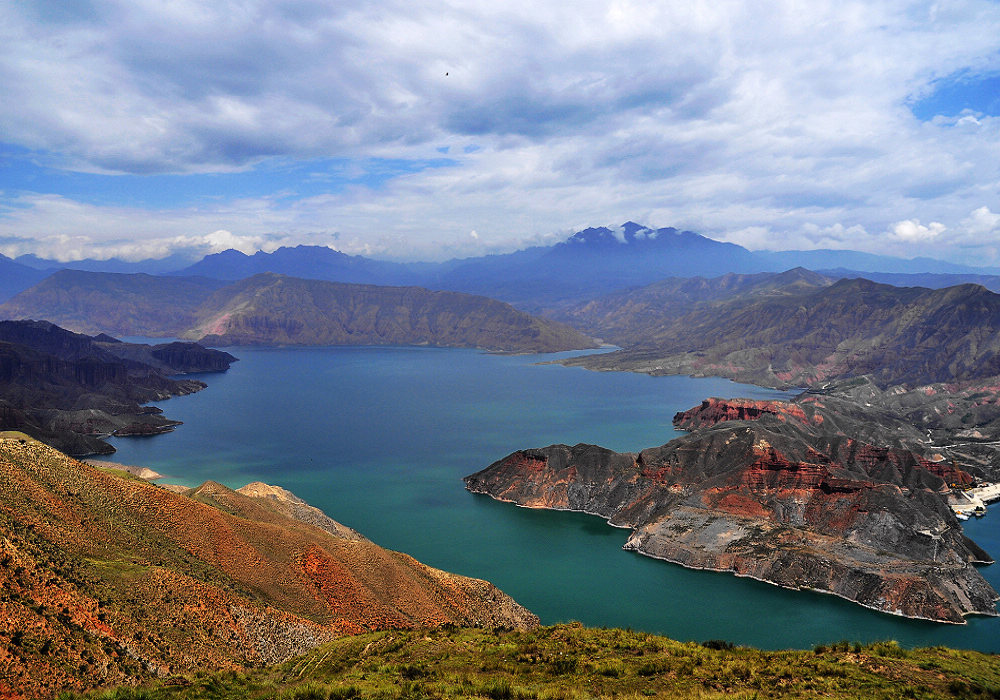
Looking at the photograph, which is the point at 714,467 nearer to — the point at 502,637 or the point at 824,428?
the point at 824,428

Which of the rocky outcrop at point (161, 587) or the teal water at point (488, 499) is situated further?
the teal water at point (488, 499)

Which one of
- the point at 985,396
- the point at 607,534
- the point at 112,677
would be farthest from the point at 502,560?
the point at 985,396

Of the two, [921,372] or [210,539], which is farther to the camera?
[921,372]

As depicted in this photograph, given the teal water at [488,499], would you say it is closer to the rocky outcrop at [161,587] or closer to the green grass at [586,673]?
the rocky outcrop at [161,587]

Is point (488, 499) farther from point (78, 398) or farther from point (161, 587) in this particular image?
point (78, 398)

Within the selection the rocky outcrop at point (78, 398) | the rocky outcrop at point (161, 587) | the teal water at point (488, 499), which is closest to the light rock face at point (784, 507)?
the teal water at point (488, 499)

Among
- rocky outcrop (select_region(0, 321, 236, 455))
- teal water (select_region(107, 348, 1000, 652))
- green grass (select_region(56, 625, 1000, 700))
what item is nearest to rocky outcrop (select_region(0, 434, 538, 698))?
green grass (select_region(56, 625, 1000, 700))
